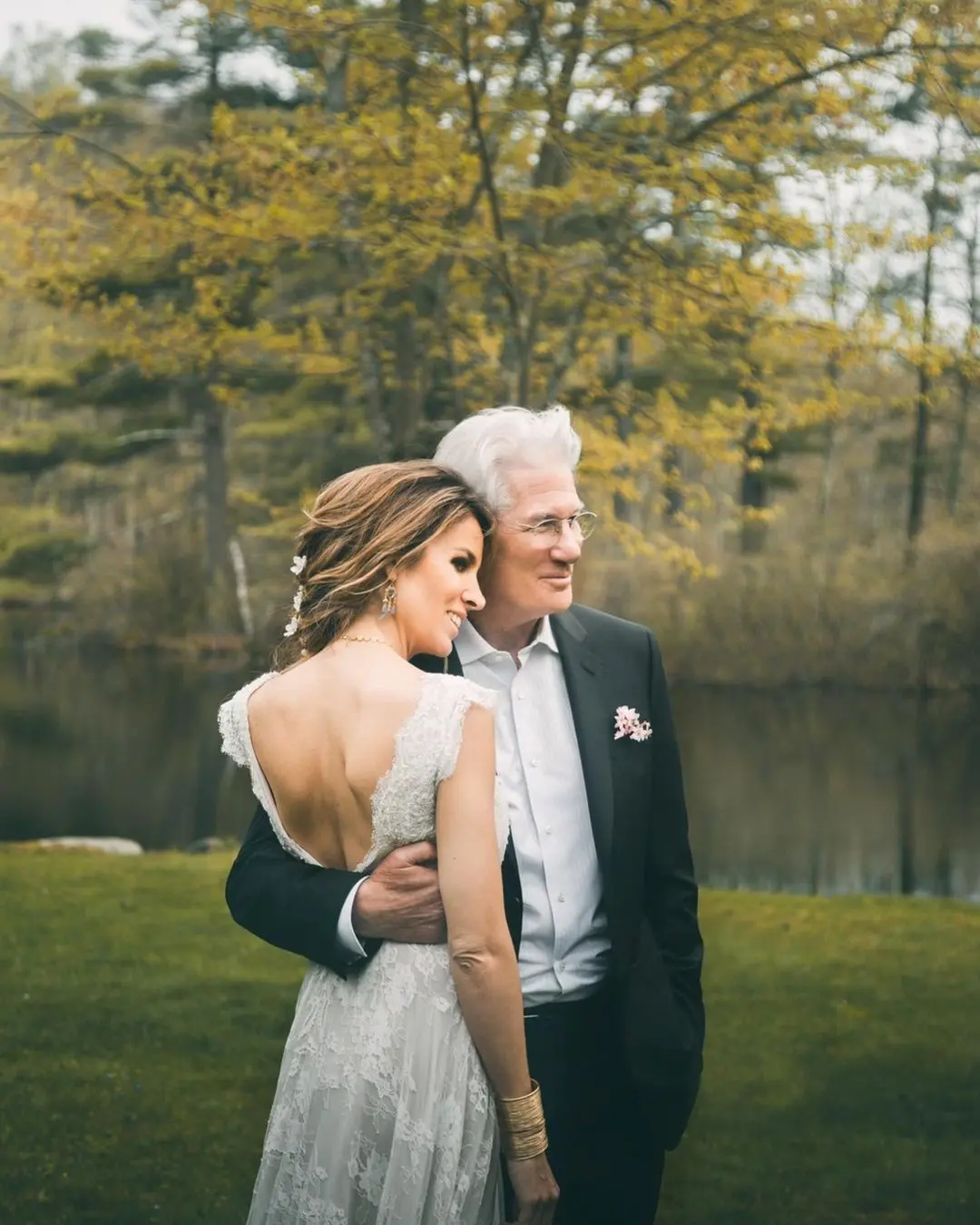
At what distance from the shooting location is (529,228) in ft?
38.8

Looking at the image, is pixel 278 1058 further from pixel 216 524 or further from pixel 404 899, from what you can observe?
pixel 216 524

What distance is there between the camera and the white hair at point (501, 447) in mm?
2514

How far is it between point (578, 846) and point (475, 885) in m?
0.52

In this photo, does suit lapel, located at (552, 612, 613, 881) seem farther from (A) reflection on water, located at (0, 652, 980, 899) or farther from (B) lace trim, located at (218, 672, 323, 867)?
(A) reflection on water, located at (0, 652, 980, 899)

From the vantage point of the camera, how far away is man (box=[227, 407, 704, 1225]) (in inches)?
97.3

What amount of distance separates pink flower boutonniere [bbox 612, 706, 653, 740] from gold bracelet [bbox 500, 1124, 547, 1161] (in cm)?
69

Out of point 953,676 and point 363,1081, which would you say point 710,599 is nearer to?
point 953,676

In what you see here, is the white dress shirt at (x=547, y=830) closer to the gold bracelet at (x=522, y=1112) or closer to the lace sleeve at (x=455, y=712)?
the gold bracelet at (x=522, y=1112)

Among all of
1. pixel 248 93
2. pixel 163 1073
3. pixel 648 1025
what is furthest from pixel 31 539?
pixel 648 1025

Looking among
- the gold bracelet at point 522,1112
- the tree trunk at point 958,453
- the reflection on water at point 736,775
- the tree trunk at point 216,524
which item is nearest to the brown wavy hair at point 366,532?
the gold bracelet at point 522,1112

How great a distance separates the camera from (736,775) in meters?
14.2

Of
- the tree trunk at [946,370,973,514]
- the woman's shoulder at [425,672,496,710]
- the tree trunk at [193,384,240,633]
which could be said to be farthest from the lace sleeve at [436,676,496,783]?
the tree trunk at [946,370,973,514]

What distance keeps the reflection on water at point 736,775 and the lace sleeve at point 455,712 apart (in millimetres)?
9224

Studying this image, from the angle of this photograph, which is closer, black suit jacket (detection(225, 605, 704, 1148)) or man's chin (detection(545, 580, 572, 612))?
black suit jacket (detection(225, 605, 704, 1148))
